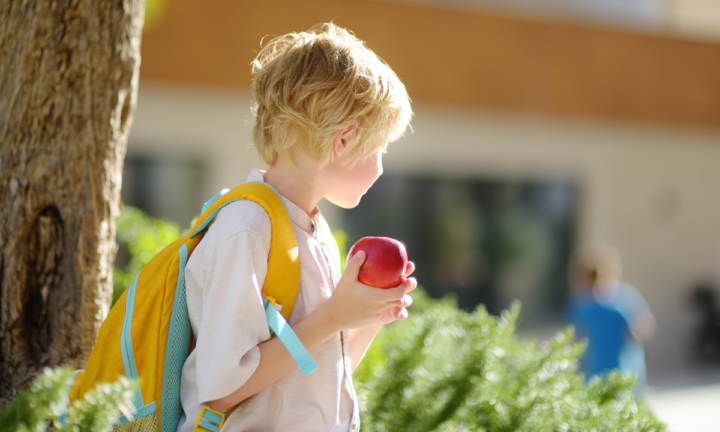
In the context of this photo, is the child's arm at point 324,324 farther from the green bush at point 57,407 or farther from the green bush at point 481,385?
the green bush at point 481,385

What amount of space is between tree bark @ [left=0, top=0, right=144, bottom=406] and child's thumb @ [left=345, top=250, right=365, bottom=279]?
0.95 m

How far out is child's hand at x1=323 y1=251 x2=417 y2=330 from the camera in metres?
1.37

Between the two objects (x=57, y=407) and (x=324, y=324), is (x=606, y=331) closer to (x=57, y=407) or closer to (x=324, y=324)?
(x=324, y=324)

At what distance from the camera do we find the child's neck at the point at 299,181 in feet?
4.95

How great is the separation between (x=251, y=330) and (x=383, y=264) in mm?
322

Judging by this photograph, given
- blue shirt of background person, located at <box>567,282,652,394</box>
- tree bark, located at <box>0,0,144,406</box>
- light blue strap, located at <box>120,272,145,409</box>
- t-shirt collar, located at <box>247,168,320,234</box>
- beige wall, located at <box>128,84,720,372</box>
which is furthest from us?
beige wall, located at <box>128,84,720,372</box>

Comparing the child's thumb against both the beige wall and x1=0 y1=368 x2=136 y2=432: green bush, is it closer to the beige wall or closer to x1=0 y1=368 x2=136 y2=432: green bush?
x1=0 y1=368 x2=136 y2=432: green bush

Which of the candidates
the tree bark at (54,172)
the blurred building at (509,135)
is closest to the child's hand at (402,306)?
the tree bark at (54,172)

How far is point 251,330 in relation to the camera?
1311 millimetres

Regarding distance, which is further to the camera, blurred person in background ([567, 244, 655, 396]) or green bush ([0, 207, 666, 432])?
blurred person in background ([567, 244, 655, 396])

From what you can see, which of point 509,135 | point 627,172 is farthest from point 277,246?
point 627,172

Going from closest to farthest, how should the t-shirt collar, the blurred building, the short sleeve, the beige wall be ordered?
the short sleeve, the t-shirt collar, the blurred building, the beige wall

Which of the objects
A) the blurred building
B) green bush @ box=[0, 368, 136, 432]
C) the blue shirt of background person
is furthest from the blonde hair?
the blurred building

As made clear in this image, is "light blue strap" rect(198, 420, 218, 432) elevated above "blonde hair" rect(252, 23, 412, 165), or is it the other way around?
"blonde hair" rect(252, 23, 412, 165)
